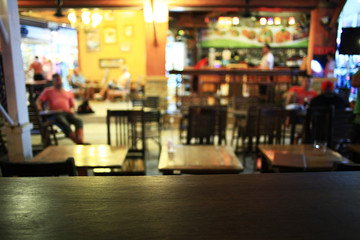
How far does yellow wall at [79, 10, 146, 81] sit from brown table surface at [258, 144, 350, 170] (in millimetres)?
10367

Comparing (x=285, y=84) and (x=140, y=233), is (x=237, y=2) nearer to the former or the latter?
(x=285, y=84)

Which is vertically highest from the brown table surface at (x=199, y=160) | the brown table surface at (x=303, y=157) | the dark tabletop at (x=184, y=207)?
the dark tabletop at (x=184, y=207)

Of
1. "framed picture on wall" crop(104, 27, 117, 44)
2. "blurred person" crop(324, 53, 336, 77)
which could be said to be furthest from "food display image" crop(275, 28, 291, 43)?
"framed picture on wall" crop(104, 27, 117, 44)

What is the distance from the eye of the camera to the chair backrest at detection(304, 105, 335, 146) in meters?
3.45

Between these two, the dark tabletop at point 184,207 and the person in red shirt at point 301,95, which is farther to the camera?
the person in red shirt at point 301,95

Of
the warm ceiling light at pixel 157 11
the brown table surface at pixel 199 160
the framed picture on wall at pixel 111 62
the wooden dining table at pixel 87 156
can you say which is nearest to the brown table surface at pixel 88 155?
the wooden dining table at pixel 87 156

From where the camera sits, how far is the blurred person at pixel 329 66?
8.66 m

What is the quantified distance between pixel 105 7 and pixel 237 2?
3570mm

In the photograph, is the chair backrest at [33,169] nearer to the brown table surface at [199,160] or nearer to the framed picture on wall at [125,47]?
the brown table surface at [199,160]

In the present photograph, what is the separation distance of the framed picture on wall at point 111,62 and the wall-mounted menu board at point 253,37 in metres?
3.51

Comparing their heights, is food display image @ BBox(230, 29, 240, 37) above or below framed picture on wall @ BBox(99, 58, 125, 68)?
above

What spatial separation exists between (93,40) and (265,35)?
7.15 m

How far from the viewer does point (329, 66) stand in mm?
8750

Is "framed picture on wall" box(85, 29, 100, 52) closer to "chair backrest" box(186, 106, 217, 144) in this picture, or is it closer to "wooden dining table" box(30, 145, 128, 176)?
"chair backrest" box(186, 106, 217, 144)
